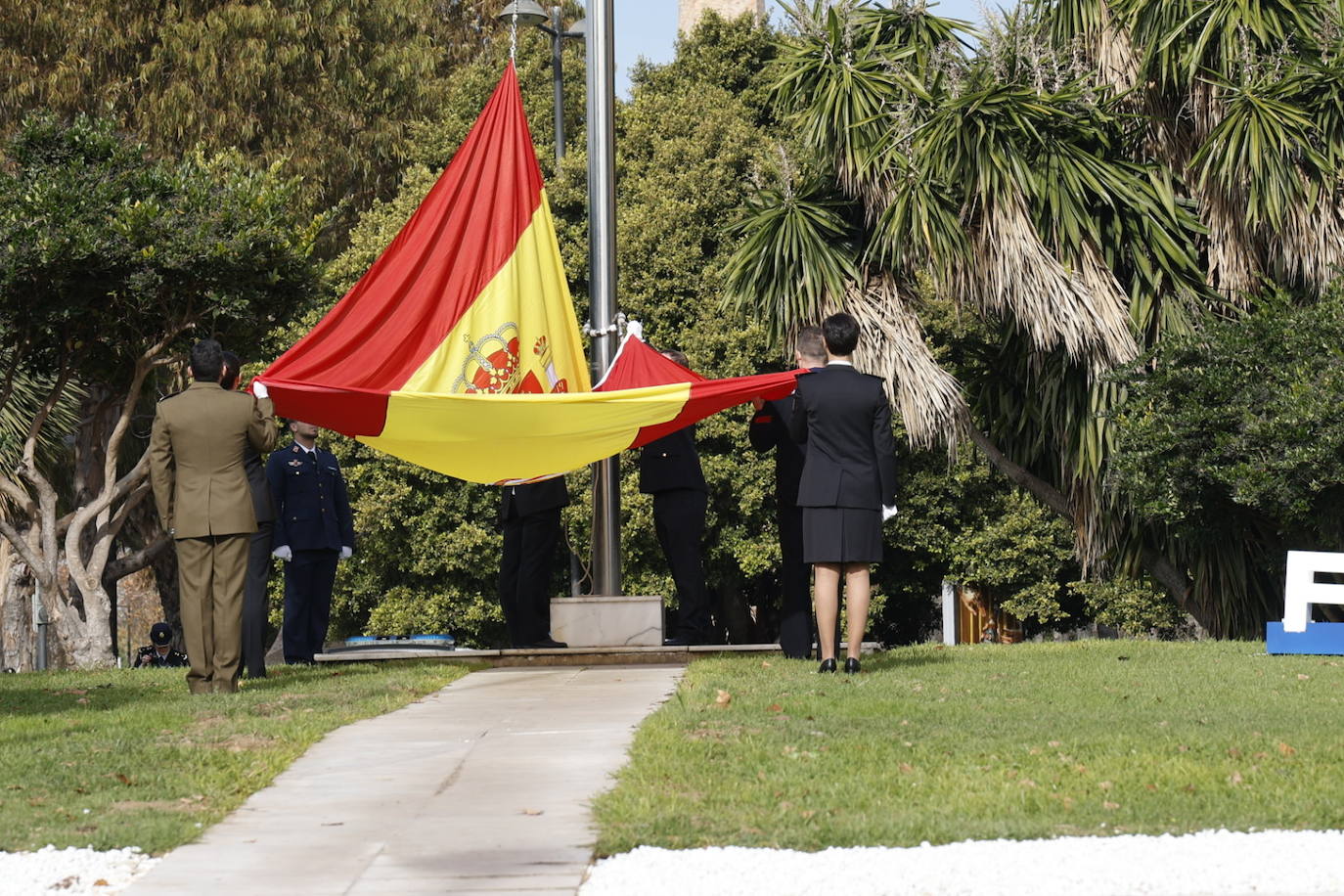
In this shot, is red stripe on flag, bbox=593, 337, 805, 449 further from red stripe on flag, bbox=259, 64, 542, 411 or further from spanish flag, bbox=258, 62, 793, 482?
red stripe on flag, bbox=259, 64, 542, 411

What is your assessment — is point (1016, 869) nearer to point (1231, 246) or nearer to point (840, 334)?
point (840, 334)

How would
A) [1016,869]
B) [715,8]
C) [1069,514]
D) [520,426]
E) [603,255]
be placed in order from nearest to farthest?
[1016,869] < [520,426] < [603,255] < [1069,514] < [715,8]

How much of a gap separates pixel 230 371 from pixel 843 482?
3.49 meters

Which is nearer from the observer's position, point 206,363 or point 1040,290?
point 206,363

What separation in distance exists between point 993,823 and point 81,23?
75.9ft

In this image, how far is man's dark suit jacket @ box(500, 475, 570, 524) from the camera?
11289mm

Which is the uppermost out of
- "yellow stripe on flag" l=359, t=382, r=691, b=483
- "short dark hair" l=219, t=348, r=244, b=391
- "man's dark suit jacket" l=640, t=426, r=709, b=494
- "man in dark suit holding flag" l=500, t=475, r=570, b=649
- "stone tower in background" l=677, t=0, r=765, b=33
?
"stone tower in background" l=677, t=0, r=765, b=33

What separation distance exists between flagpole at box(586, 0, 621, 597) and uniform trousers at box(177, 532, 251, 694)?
3018 mm

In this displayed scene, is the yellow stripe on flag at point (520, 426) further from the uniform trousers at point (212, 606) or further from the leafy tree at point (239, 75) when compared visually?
the leafy tree at point (239, 75)

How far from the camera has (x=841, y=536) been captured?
29.5 feet

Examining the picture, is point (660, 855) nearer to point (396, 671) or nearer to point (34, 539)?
point (396, 671)

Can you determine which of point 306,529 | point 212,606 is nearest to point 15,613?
point 306,529

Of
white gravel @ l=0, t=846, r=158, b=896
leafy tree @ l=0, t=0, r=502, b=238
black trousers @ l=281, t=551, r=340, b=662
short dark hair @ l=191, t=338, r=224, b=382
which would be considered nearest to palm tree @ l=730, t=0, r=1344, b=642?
black trousers @ l=281, t=551, r=340, b=662

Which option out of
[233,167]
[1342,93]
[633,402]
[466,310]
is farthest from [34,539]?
[1342,93]
